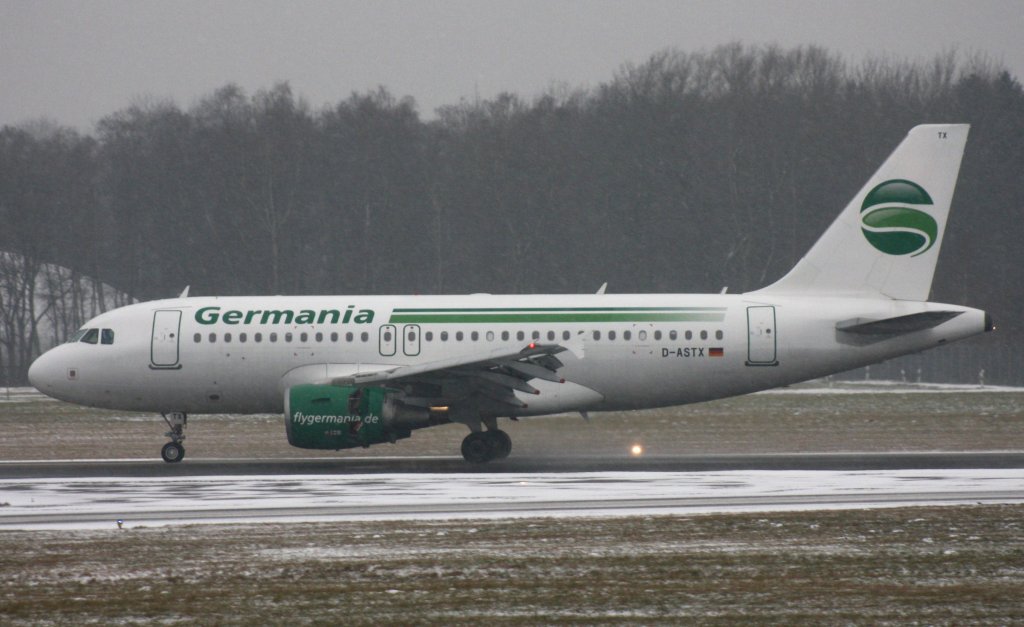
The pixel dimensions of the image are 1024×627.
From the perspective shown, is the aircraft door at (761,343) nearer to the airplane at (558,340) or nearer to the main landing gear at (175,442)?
the airplane at (558,340)

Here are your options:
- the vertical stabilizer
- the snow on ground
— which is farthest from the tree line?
the snow on ground

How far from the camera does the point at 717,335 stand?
24.5 metres

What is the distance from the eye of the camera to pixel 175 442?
82.5ft

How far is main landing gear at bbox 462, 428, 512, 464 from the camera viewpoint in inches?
940

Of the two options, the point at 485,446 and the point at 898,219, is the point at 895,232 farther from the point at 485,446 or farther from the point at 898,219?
the point at 485,446

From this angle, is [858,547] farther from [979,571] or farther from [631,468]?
[631,468]

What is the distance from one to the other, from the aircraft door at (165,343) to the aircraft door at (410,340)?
15.3 feet

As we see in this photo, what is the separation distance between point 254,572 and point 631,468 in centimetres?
1139

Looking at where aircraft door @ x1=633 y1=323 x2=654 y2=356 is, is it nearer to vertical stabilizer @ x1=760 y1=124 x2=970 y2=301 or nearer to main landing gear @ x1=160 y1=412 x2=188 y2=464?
vertical stabilizer @ x1=760 y1=124 x2=970 y2=301

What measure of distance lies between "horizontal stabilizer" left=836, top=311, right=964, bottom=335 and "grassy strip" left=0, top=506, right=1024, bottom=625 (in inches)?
359

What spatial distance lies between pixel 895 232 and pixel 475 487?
1114 cm

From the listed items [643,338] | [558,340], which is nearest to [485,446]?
[558,340]

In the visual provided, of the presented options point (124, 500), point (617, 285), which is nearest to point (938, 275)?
point (617, 285)

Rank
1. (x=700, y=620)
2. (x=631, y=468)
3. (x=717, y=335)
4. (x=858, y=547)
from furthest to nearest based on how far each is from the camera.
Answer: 1. (x=717, y=335)
2. (x=631, y=468)
3. (x=858, y=547)
4. (x=700, y=620)
